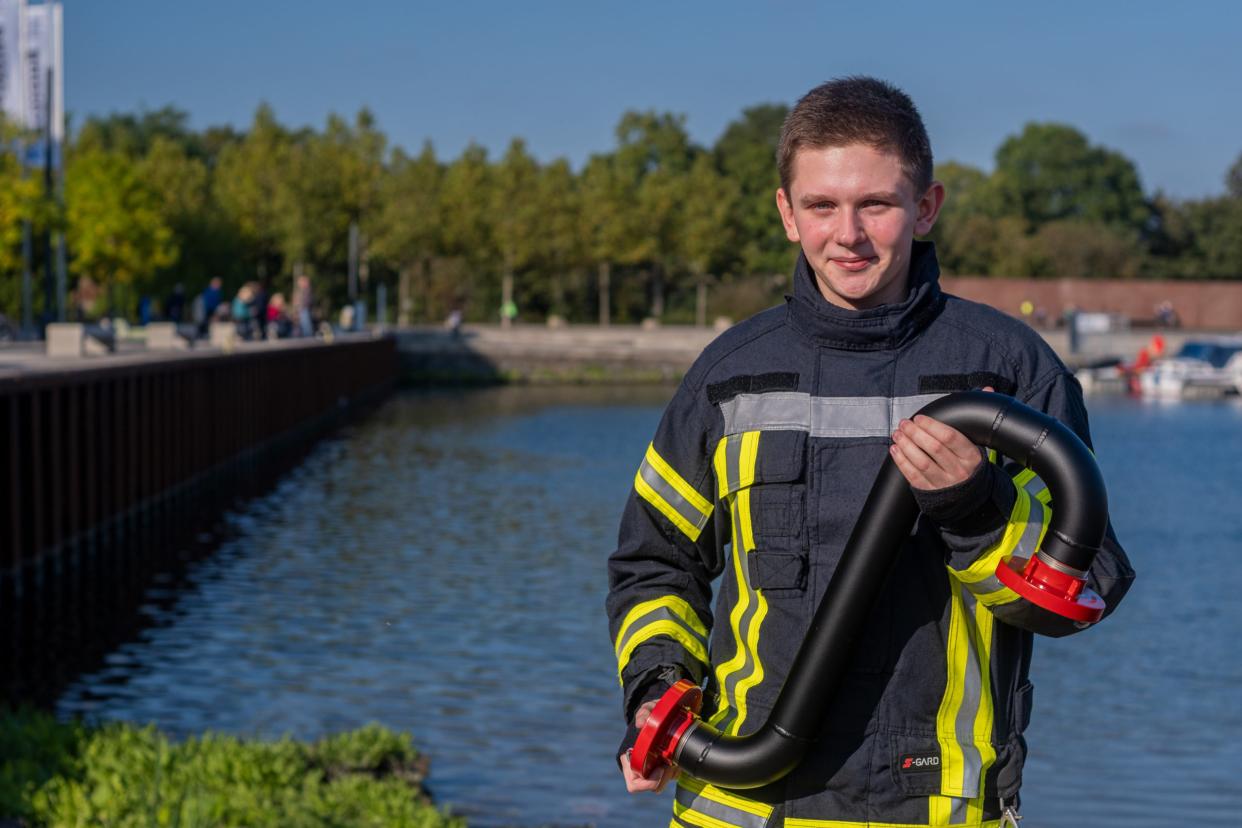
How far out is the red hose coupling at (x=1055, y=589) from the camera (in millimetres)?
2975

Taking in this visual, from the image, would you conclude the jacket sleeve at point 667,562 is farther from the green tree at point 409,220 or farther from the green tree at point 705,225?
the green tree at point 705,225

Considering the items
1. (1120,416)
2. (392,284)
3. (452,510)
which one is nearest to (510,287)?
(392,284)

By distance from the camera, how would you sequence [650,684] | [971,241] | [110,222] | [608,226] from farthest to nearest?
[971,241]
[608,226]
[110,222]
[650,684]

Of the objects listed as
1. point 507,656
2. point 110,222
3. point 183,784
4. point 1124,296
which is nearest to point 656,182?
point 1124,296

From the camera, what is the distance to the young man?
327 cm

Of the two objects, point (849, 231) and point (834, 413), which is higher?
point (849, 231)

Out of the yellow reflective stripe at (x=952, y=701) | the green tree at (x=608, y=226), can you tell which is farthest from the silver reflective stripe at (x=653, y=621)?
the green tree at (x=608, y=226)

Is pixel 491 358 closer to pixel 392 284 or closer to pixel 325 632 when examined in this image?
pixel 392 284

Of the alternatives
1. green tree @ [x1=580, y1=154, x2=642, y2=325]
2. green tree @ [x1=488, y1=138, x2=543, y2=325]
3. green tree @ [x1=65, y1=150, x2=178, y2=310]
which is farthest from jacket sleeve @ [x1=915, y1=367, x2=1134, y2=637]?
green tree @ [x1=580, y1=154, x2=642, y2=325]

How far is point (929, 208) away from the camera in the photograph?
354 cm

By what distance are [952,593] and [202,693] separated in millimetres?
13837

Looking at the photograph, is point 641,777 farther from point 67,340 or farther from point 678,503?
point 67,340

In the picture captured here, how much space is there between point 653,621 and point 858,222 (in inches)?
34.3

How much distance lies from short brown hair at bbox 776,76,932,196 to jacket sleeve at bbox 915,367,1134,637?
1.99 ft
